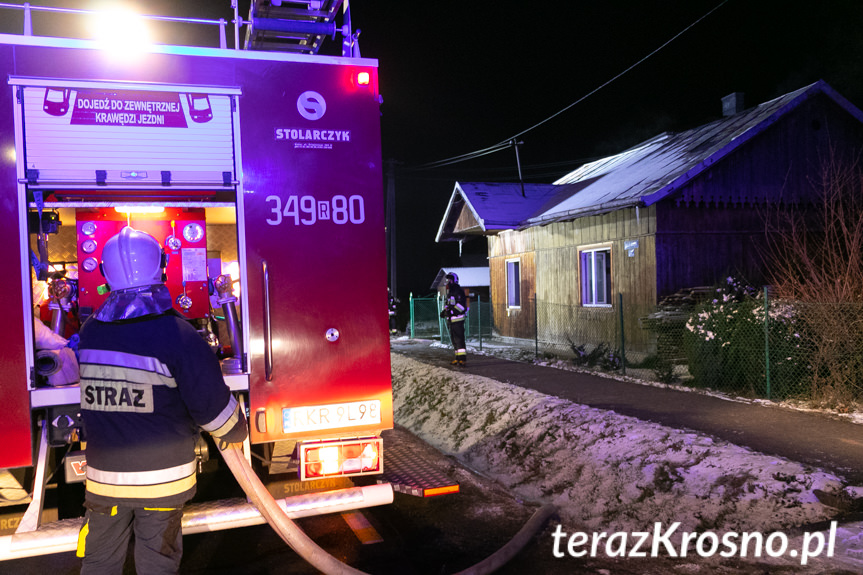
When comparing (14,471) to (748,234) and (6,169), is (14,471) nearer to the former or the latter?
(6,169)

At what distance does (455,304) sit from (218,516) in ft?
29.8

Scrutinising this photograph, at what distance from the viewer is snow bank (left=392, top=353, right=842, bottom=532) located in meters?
4.70

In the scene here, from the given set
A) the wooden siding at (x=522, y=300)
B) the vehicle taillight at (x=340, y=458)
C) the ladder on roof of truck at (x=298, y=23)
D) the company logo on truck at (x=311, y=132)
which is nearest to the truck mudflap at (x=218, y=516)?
the vehicle taillight at (x=340, y=458)

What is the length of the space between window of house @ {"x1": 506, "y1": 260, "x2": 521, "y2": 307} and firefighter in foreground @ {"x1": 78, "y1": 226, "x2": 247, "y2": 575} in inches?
648

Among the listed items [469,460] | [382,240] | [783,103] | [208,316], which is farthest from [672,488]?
[783,103]

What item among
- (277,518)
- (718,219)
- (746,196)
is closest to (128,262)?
(277,518)

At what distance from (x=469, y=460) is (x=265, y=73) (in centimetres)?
483

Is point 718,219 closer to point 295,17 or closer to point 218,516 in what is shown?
point 295,17

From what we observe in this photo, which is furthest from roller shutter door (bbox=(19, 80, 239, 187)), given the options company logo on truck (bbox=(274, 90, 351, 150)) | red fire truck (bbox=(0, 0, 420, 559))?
company logo on truck (bbox=(274, 90, 351, 150))

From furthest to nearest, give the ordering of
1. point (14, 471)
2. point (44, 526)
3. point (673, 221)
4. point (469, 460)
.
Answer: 1. point (673, 221)
2. point (469, 460)
3. point (14, 471)
4. point (44, 526)

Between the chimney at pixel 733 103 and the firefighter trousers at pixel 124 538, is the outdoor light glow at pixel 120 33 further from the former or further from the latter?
the chimney at pixel 733 103

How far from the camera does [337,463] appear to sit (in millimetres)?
4121

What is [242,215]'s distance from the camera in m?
4.02

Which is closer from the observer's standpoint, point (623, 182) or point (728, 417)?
point (728, 417)
